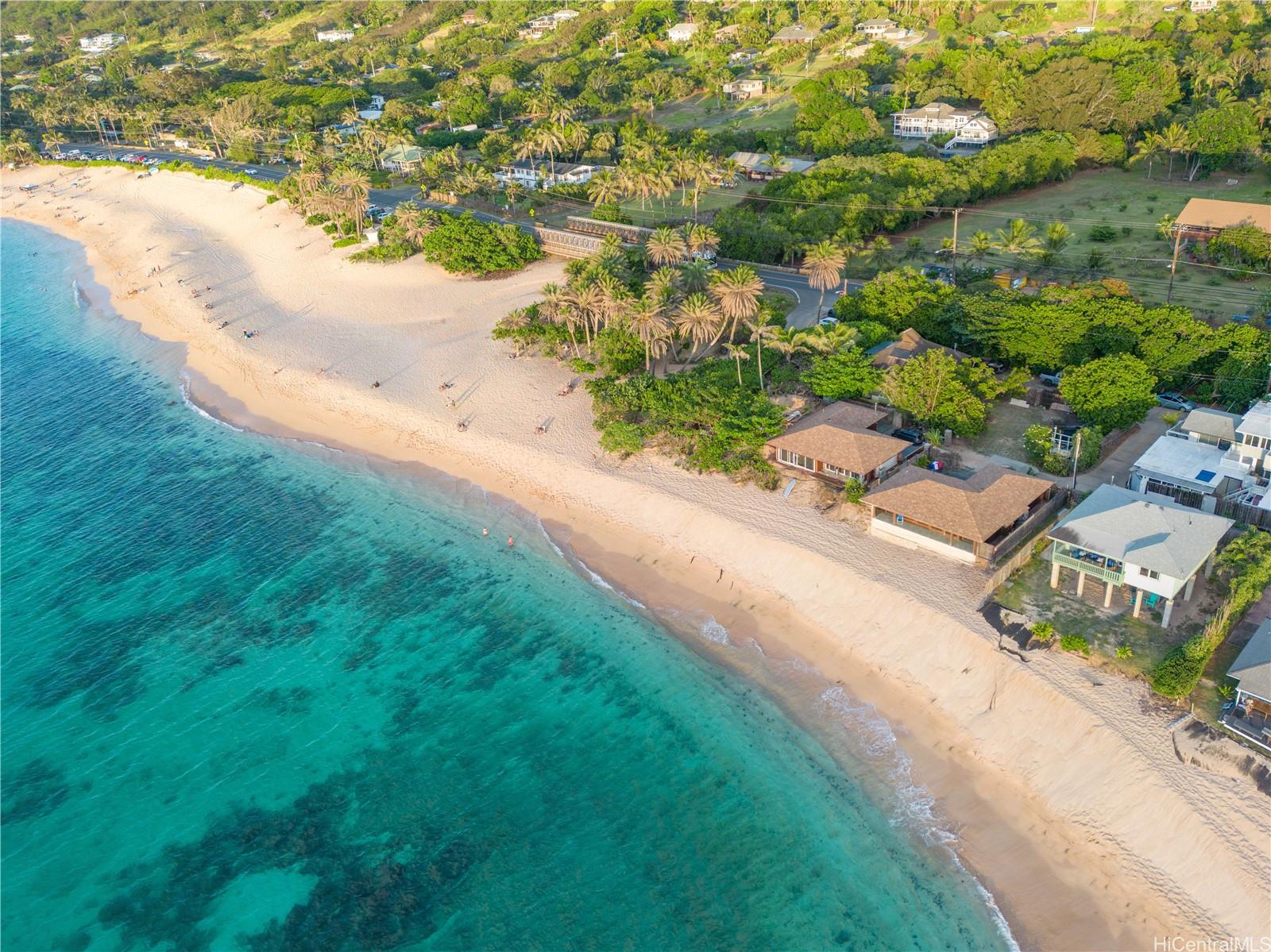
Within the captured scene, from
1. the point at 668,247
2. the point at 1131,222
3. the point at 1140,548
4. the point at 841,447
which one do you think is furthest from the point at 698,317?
the point at 1131,222

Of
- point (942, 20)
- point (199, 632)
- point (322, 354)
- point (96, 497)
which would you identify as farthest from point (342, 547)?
point (942, 20)

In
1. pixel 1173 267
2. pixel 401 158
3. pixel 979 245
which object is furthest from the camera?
pixel 401 158

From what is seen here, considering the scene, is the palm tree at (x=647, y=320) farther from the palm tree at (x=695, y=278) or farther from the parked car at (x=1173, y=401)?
the parked car at (x=1173, y=401)

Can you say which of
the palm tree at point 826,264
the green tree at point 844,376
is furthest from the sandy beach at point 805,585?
A: the palm tree at point 826,264

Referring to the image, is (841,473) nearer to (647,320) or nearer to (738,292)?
(738,292)

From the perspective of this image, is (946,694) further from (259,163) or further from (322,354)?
Result: (259,163)
